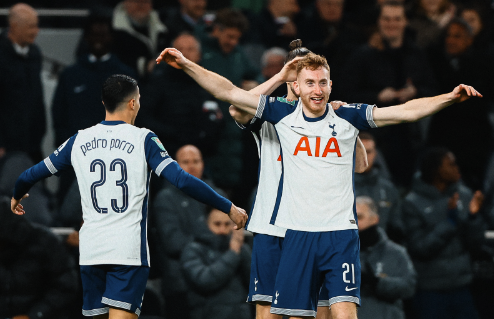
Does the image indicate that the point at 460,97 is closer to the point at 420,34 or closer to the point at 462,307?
the point at 462,307

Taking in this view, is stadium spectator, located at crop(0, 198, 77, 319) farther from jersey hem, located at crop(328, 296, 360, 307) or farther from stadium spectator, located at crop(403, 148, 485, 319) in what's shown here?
stadium spectator, located at crop(403, 148, 485, 319)

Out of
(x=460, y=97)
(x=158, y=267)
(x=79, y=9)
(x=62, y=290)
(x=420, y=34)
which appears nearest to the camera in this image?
(x=460, y=97)

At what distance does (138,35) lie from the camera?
9852 mm

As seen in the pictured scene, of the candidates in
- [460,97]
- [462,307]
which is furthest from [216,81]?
[462,307]

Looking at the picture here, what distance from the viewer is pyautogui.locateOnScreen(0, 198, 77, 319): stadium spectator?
23.5ft

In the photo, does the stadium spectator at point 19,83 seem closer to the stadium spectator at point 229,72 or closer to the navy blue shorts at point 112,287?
the stadium spectator at point 229,72

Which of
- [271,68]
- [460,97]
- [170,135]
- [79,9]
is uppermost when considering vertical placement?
[79,9]

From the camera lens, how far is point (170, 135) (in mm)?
8555

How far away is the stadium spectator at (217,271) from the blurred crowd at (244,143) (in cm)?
1

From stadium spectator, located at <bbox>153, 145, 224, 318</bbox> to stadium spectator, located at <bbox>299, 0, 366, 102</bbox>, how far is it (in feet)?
7.03

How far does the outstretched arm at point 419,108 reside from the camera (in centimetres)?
501

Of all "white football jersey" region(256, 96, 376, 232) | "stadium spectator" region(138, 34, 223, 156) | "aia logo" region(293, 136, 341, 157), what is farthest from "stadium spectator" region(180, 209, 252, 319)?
"aia logo" region(293, 136, 341, 157)

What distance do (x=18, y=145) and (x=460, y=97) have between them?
218 inches

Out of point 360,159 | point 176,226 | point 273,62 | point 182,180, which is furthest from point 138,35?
point 182,180
